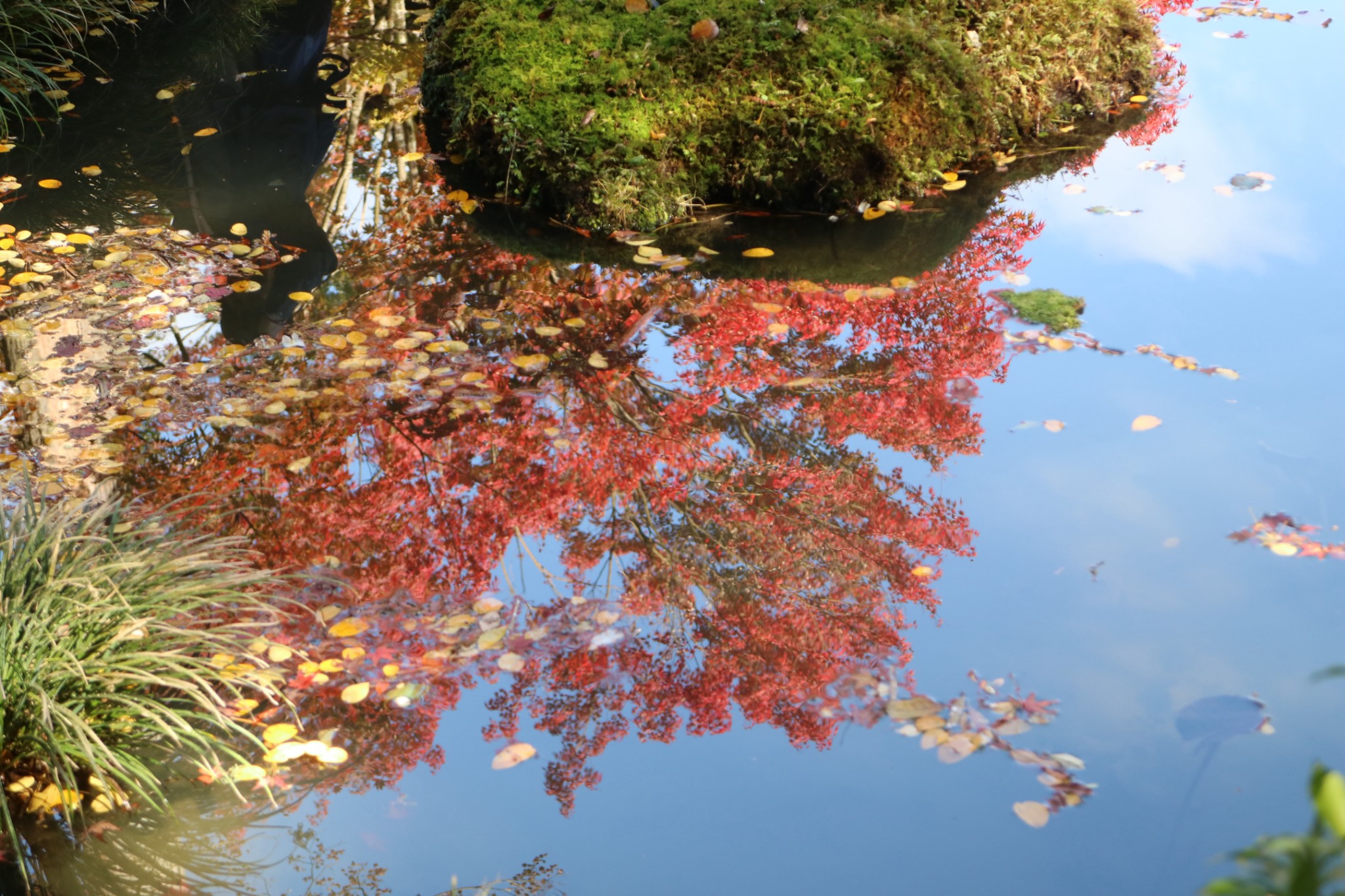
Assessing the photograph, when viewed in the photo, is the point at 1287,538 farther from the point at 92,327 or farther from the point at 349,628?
the point at 92,327

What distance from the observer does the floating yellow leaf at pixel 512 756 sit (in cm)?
331

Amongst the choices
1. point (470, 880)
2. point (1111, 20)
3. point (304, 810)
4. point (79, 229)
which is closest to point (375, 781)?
point (304, 810)

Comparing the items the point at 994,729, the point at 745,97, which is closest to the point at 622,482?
the point at 994,729

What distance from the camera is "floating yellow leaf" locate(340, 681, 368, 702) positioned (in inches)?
135

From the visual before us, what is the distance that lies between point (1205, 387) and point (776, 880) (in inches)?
134

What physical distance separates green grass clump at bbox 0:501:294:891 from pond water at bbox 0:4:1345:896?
188 millimetres

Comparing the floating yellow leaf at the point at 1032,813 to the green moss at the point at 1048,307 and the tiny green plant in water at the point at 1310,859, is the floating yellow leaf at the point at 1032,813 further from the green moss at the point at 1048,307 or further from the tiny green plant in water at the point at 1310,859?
the green moss at the point at 1048,307

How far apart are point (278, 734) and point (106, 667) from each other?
573 mm

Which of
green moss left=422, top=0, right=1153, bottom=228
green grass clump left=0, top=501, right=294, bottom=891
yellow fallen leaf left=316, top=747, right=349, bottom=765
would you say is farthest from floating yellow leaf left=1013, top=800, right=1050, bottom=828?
green moss left=422, top=0, right=1153, bottom=228

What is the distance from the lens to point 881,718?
3336mm

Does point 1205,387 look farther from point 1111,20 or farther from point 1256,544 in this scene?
point 1111,20

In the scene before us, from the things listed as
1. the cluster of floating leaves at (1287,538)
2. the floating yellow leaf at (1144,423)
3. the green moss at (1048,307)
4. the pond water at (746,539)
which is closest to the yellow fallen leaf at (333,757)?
the pond water at (746,539)

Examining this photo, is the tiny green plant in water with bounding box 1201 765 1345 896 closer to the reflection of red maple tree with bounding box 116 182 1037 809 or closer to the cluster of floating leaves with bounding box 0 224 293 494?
the reflection of red maple tree with bounding box 116 182 1037 809

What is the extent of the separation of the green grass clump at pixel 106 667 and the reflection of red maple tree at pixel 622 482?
1.29 feet
